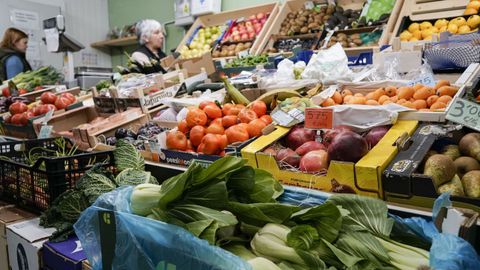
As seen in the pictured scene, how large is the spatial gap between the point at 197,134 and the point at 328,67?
1039mm

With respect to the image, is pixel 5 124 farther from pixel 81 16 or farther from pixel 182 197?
pixel 81 16

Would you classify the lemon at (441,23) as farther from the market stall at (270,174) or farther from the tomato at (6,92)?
the tomato at (6,92)

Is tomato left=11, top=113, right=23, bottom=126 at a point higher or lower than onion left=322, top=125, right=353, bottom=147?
lower

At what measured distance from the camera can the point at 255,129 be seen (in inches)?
75.0

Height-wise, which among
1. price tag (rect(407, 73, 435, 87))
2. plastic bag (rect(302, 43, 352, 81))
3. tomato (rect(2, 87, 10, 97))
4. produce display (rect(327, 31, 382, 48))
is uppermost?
produce display (rect(327, 31, 382, 48))

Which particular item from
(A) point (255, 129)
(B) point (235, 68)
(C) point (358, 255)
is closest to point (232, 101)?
(A) point (255, 129)

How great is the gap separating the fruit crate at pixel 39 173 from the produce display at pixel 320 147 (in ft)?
3.04

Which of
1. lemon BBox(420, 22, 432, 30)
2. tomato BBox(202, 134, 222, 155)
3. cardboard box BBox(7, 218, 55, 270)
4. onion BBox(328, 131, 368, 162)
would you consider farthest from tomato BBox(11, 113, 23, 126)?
lemon BBox(420, 22, 432, 30)

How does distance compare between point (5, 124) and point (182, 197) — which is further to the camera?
point (5, 124)

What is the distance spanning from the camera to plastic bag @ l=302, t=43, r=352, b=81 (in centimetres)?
248

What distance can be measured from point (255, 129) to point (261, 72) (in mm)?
1254

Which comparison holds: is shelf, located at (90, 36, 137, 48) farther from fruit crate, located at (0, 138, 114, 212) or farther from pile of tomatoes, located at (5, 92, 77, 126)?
fruit crate, located at (0, 138, 114, 212)

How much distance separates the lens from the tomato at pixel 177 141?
77.6 inches

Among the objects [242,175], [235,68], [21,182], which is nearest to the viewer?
[242,175]
